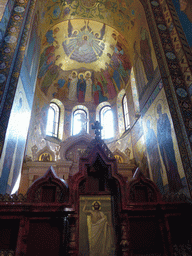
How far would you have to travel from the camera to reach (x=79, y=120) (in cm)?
1472

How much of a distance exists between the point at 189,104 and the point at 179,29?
3.30 meters

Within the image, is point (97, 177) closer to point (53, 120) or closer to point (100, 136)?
point (100, 136)

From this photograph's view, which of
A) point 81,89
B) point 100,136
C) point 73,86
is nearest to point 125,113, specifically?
point 81,89

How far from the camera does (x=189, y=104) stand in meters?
6.15

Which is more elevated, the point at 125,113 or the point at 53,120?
the point at 53,120

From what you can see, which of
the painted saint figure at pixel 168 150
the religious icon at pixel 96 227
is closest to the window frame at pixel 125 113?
the painted saint figure at pixel 168 150

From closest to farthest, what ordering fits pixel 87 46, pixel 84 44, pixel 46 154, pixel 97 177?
1. pixel 97 177
2. pixel 46 154
3. pixel 84 44
4. pixel 87 46

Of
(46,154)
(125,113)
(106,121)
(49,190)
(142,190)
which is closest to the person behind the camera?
(49,190)

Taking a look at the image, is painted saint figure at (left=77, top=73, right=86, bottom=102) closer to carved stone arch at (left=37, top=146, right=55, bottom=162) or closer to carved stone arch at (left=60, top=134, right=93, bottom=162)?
carved stone arch at (left=60, top=134, right=93, bottom=162)

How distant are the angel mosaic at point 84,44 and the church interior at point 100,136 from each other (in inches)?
3.0

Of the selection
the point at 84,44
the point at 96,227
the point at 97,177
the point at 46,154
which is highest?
the point at 84,44

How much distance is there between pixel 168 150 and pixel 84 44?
10857mm

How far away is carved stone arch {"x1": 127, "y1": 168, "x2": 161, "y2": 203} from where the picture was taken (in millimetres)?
4875

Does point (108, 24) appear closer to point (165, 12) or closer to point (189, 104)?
point (165, 12)
